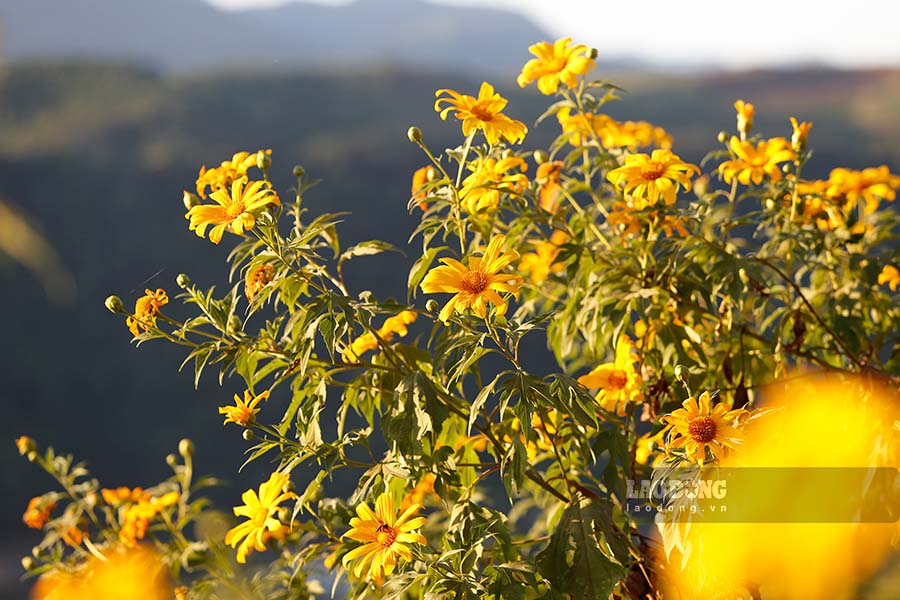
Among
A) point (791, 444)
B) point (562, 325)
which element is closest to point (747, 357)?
point (562, 325)

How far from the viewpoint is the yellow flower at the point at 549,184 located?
62.4 inches

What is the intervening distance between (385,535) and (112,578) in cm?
52

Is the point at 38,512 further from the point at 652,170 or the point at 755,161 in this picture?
the point at 755,161

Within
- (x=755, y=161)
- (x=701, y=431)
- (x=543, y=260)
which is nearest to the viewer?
(x=701, y=431)

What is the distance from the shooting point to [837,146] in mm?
10984

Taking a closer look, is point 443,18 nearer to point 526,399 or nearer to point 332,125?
point 332,125

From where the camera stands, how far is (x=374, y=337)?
1251 millimetres

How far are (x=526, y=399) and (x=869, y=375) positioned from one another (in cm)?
70

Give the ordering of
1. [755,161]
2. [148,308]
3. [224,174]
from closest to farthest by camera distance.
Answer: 1. [148,308]
2. [224,174]
3. [755,161]

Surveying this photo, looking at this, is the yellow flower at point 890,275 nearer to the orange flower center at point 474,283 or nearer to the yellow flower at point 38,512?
the orange flower center at point 474,283

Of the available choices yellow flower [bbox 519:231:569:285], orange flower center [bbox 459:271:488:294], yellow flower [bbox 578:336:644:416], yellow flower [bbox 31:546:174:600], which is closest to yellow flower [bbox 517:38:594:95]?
yellow flower [bbox 519:231:569:285]

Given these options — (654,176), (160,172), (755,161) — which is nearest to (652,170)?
(654,176)

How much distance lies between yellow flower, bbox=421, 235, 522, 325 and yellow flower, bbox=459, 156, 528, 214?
172 mm

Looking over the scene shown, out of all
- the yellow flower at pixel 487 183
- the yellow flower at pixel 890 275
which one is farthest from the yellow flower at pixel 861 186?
the yellow flower at pixel 487 183
